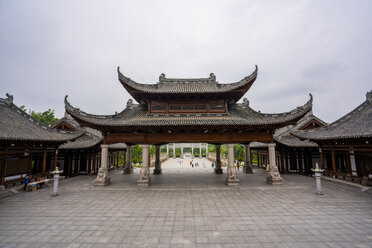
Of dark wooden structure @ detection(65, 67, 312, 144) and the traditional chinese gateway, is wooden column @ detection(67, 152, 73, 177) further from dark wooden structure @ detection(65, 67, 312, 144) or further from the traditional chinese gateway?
dark wooden structure @ detection(65, 67, 312, 144)

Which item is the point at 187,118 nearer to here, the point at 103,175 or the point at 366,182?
the point at 103,175

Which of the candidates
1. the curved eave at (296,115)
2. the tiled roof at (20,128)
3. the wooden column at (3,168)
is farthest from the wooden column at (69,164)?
the curved eave at (296,115)

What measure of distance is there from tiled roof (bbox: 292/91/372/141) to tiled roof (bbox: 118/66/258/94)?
810 centimetres

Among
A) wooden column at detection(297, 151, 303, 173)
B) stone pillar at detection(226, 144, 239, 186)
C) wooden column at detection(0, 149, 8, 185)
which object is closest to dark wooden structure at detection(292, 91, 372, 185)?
wooden column at detection(297, 151, 303, 173)

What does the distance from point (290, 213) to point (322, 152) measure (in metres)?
12.4

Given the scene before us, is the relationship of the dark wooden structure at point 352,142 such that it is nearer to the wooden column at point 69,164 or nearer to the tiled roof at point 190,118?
the tiled roof at point 190,118

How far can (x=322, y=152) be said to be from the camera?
16.3 meters

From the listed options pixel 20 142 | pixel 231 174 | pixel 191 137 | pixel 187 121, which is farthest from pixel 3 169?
pixel 231 174

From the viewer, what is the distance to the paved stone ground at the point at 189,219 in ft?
18.1

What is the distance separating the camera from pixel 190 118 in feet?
45.1

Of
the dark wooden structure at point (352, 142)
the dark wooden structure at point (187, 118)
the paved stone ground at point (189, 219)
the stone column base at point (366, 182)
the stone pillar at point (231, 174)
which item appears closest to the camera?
the paved stone ground at point (189, 219)

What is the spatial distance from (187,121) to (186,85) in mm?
5220

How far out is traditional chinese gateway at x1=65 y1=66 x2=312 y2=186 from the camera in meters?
12.5

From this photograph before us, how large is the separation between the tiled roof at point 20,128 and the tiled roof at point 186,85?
318 inches
